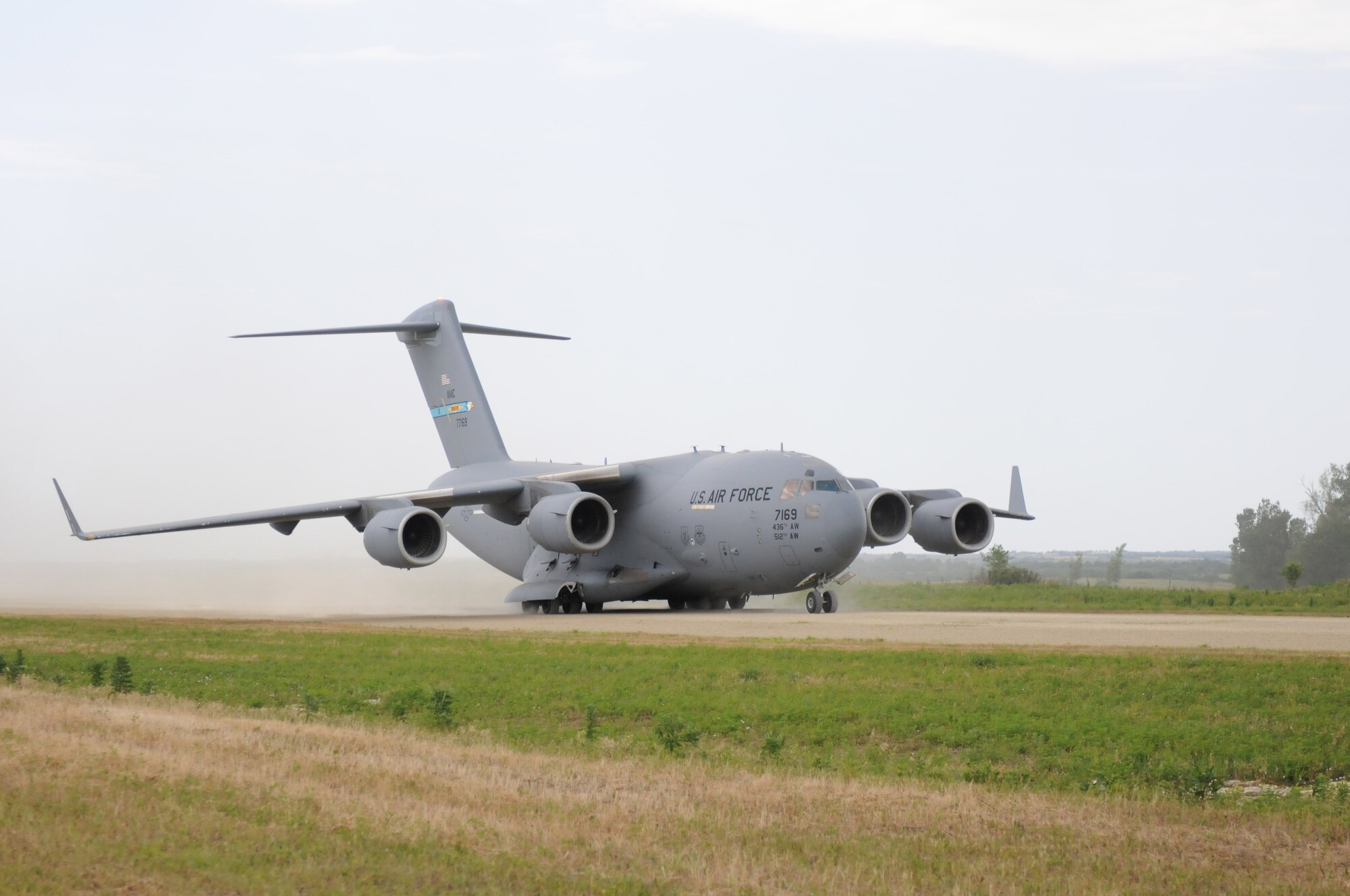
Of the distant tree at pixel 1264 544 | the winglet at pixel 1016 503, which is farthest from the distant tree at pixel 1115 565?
the winglet at pixel 1016 503

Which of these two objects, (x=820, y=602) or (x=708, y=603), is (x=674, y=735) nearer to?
(x=820, y=602)

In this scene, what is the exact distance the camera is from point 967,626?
25625 millimetres

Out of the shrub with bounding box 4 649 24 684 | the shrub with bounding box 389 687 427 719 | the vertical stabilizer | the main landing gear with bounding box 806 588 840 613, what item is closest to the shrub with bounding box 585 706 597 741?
the shrub with bounding box 389 687 427 719

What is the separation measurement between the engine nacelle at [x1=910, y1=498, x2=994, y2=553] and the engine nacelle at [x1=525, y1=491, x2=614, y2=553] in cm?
731

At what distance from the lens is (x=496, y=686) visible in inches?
612

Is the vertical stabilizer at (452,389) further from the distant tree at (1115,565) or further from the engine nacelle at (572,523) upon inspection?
the distant tree at (1115,565)

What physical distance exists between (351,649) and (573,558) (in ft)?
47.0

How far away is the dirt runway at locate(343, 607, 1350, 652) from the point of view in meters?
21.5

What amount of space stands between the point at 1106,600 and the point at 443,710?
26.4 meters

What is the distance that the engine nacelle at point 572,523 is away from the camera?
31312 mm

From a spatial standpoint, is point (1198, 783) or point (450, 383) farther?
point (450, 383)

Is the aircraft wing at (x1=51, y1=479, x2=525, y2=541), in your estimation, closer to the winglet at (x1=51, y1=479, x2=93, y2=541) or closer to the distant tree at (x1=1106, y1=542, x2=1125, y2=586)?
the winglet at (x1=51, y1=479, x2=93, y2=541)

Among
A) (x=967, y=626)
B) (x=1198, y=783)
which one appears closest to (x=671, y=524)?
(x=967, y=626)

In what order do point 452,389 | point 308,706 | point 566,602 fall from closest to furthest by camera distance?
1. point 308,706
2. point 566,602
3. point 452,389
